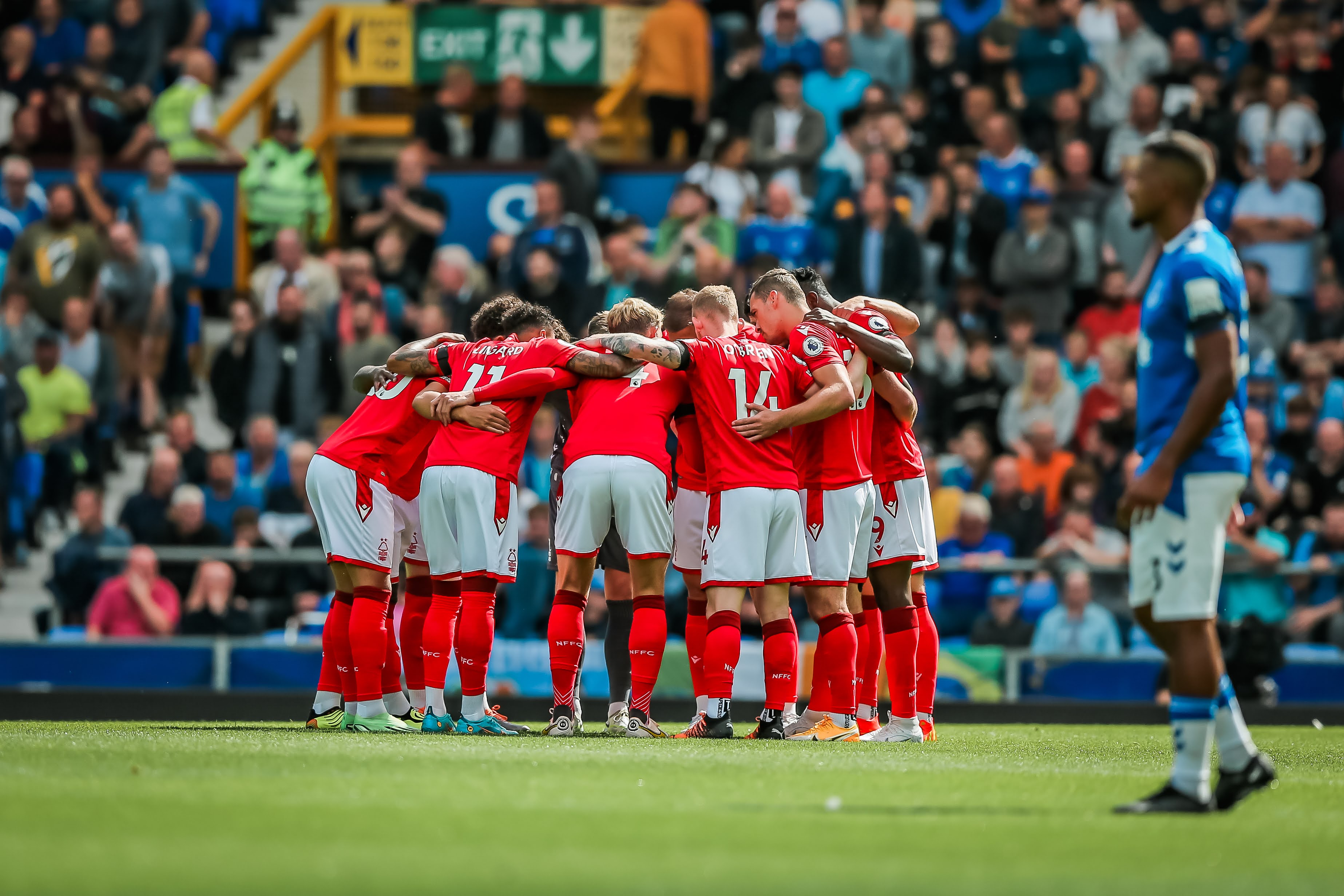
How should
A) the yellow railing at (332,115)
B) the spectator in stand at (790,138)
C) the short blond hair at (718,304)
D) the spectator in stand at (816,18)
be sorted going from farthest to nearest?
the yellow railing at (332,115), the spectator in stand at (816,18), the spectator in stand at (790,138), the short blond hair at (718,304)

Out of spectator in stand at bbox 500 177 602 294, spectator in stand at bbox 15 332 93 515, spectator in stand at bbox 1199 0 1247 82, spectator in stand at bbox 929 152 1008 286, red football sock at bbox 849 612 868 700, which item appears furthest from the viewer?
spectator in stand at bbox 1199 0 1247 82

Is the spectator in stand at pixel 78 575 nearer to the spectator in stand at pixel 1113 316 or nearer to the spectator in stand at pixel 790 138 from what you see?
the spectator in stand at pixel 790 138

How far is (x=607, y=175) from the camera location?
1983 centimetres

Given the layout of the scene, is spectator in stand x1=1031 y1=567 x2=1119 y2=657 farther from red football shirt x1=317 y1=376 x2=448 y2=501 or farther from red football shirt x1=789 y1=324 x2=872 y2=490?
red football shirt x1=317 y1=376 x2=448 y2=501

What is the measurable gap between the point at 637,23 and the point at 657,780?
16.7 m

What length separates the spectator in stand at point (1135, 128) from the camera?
17703 mm

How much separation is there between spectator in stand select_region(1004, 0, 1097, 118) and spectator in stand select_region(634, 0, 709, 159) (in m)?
3.52

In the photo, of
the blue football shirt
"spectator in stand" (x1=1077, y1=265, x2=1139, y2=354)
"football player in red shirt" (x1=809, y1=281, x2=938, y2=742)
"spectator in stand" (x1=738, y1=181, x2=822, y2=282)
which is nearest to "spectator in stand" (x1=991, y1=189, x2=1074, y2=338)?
"spectator in stand" (x1=1077, y1=265, x2=1139, y2=354)

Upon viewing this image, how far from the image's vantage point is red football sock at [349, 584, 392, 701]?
9578mm

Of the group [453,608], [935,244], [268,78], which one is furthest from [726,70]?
[453,608]

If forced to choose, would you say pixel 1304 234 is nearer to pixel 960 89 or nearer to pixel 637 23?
pixel 960 89

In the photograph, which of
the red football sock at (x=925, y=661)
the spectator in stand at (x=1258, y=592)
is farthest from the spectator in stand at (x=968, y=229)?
the red football sock at (x=925, y=661)

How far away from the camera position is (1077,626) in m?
14.8

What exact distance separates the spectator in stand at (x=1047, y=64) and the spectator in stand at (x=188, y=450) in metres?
9.35
